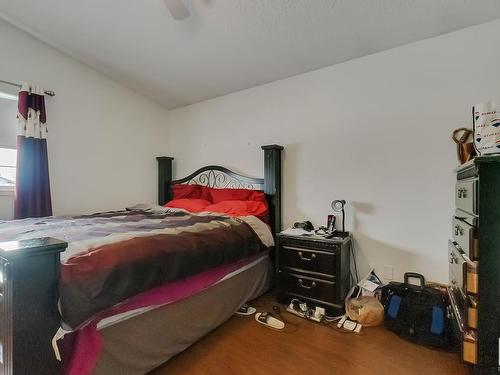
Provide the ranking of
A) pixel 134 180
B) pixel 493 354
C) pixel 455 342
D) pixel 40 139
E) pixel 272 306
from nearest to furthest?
pixel 493 354, pixel 455 342, pixel 272 306, pixel 40 139, pixel 134 180

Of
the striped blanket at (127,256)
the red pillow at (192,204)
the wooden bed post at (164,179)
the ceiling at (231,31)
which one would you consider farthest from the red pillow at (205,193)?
the ceiling at (231,31)

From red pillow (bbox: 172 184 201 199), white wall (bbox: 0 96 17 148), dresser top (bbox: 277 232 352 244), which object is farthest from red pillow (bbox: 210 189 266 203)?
white wall (bbox: 0 96 17 148)

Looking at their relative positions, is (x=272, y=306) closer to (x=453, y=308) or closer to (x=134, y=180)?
(x=453, y=308)

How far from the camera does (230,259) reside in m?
1.85

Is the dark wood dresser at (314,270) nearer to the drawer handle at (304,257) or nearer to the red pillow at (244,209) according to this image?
the drawer handle at (304,257)

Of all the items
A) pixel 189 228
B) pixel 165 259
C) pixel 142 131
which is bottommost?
pixel 165 259

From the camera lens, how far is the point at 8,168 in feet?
8.45

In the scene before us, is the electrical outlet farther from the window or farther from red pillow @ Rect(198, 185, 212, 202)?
the window

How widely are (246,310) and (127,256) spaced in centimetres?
125

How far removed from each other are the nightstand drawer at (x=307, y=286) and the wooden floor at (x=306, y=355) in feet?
0.83

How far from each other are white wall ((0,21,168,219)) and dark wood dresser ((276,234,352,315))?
87.9 inches

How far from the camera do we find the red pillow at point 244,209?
2.49 metres

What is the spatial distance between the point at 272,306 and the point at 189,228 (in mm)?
1052

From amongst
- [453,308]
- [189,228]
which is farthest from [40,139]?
[453,308]
